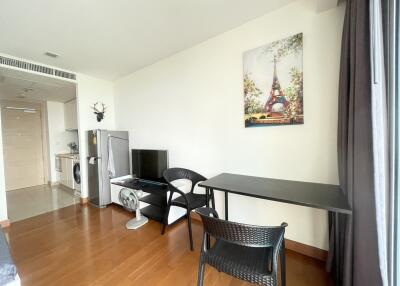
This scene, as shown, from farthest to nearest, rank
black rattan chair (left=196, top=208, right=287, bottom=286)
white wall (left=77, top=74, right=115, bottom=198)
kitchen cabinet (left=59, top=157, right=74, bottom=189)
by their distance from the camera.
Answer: kitchen cabinet (left=59, top=157, right=74, bottom=189) < white wall (left=77, top=74, right=115, bottom=198) < black rattan chair (left=196, top=208, right=287, bottom=286)

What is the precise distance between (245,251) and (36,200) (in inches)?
184

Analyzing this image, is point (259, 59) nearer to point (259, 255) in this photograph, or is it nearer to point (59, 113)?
point (259, 255)

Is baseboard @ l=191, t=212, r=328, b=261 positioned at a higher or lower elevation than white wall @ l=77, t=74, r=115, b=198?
lower

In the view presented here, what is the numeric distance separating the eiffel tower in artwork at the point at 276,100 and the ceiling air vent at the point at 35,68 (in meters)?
3.67

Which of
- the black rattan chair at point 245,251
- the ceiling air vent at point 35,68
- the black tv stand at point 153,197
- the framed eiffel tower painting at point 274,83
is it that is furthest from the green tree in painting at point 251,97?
the ceiling air vent at point 35,68

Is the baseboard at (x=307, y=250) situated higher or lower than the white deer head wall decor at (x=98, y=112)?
lower

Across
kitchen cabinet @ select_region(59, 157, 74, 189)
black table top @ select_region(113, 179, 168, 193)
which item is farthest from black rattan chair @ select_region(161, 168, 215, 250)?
kitchen cabinet @ select_region(59, 157, 74, 189)

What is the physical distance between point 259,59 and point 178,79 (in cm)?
133

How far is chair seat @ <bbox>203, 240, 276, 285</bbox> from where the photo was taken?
3.75 ft

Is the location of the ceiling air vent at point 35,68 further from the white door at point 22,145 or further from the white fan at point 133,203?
the white door at point 22,145

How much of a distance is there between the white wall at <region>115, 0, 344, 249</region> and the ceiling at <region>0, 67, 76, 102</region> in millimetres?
1759

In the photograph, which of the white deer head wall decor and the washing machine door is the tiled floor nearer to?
the washing machine door

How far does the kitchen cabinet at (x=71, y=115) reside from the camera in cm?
491

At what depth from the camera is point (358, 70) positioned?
1.27m
